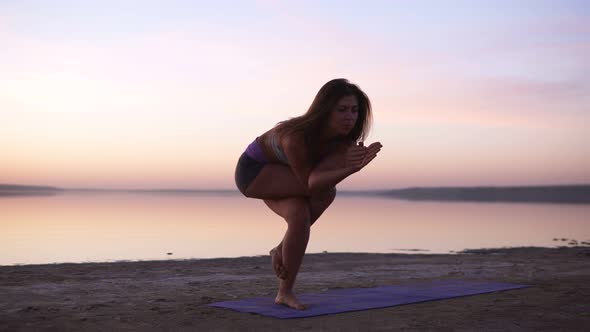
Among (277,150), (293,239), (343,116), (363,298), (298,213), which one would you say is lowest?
(363,298)

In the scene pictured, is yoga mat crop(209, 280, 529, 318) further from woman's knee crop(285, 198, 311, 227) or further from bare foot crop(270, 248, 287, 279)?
woman's knee crop(285, 198, 311, 227)

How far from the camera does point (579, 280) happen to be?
6.38 m

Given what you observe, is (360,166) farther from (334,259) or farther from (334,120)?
(334,259)

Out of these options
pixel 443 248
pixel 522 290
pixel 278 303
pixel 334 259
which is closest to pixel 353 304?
pixel 278 303

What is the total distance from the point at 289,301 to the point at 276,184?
0.82 metres

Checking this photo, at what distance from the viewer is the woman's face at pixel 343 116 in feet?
15.1

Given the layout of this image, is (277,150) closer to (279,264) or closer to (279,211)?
(279,211)

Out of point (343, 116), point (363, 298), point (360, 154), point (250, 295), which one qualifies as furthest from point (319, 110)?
point (250, 295)

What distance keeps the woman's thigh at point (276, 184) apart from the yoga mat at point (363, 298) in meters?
0.78

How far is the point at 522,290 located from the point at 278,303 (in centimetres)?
214

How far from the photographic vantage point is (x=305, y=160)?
4.56 m

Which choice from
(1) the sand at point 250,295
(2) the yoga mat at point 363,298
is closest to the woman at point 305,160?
(2) the yoga mat at point 363,298

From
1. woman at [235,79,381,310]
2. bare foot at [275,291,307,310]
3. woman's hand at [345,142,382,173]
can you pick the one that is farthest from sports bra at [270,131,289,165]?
bare foot at [275,291,307,310]

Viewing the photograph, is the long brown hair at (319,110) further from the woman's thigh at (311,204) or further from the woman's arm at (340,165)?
the woman's thigh at (311,204)
